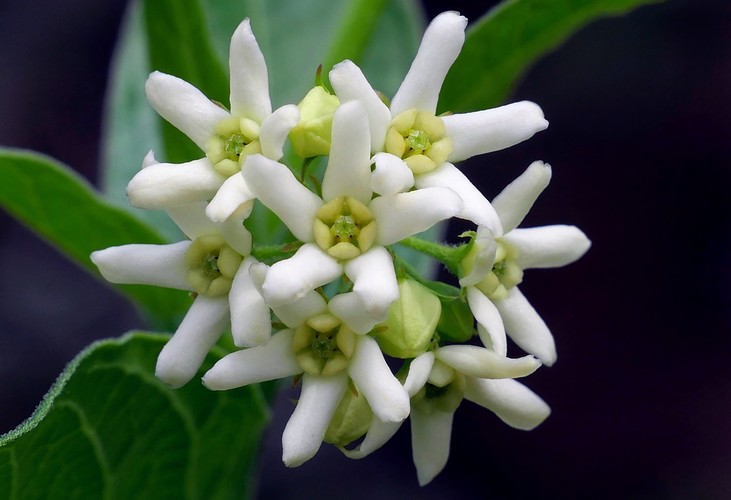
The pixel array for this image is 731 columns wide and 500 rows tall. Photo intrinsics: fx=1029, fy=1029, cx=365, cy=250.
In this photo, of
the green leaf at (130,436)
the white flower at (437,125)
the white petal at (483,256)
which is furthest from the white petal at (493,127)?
the green leaf at (130,436)

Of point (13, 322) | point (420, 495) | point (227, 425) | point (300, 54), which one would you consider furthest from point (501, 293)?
point (13, 322)

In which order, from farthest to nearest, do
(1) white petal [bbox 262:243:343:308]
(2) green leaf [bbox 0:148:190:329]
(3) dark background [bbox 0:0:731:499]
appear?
(3) dark background [bbox 0:0:731:499] → (2) green leaf [bbox 0:148:190:329] → (1) white petal [bbox 262:243:343:308]

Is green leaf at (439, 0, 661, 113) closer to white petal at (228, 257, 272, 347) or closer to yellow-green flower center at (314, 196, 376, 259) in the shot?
yellow-green flower center at (314, 196, 376, 259)

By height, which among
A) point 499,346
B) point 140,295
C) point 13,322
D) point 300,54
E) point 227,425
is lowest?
point 13,322

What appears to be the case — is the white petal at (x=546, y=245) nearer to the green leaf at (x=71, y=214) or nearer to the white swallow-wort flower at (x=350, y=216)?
the white swallow-wort flower at (x=350, y=216)

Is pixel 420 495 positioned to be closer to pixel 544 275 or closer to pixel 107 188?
pixel 544 275

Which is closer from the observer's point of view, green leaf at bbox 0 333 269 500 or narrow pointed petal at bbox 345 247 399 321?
narrow pointed petal at bbox 345 247 399 321

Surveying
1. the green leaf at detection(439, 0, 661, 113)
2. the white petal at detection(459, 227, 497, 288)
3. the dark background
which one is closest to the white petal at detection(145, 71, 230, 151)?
the white petal at detection(459, 227, 497, 288)
